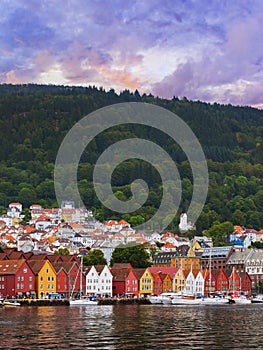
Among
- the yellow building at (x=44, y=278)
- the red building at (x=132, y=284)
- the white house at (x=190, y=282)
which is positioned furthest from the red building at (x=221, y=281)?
the yellow building at (x=44, y=278)

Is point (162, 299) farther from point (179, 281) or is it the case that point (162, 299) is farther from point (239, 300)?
point (179, 281)

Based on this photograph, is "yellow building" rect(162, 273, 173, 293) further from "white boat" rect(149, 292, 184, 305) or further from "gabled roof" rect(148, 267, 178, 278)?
"white boat" rect(149, 292, 184, 305)

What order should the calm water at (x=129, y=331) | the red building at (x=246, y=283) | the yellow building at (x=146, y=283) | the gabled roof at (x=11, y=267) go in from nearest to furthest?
the calm water at (x=129, y=331), the gabled roof at (x=11, y=267), the yellow building at (x=146, y=283), the red building at (x=246, y=283)

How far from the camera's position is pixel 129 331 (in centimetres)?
4294

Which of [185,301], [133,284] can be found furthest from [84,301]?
[133,284]

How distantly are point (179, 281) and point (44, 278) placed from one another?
20302 mm

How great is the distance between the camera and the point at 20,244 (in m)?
130

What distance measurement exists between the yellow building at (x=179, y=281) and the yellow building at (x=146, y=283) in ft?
14.1

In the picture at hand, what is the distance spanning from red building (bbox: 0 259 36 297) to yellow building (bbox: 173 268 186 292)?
20526 millimetres

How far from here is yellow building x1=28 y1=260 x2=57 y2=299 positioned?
79.3 m

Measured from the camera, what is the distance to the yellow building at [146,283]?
8738 centimetres

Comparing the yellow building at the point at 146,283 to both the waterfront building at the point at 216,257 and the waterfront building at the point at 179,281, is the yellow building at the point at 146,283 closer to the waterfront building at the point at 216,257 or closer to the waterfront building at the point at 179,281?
the waterfront building at the point at 179,281

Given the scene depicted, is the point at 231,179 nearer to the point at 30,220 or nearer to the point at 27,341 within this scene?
the point at 30,220

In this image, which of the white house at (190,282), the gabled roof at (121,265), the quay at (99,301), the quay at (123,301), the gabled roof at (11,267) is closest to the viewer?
the quay at (99,301)
